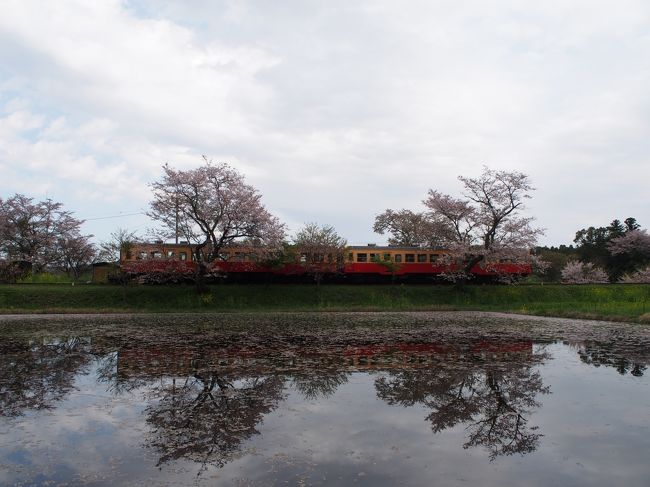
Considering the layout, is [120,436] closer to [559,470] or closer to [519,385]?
[559,470]

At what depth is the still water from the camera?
5.45m

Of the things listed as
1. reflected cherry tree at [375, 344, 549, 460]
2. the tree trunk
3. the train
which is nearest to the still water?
reflected cherry tree at [375, 344, 549, 460]

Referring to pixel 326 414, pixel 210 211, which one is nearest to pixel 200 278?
pixel 210 211

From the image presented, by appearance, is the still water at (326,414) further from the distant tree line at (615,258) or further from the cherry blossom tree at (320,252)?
the distant tree line at (615,258)

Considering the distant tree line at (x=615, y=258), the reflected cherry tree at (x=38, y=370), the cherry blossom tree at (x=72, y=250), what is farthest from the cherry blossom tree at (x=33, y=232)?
the distant tree line at (x=615, y=258)

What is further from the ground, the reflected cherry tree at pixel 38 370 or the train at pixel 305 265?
the train at pixel 305 265

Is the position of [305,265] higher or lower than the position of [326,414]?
higher

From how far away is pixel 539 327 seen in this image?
21109 mm

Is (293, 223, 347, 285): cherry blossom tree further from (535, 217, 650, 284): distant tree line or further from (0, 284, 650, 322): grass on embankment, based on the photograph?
(535, 217, 650, 284): distant tree line

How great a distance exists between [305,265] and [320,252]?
1518mm

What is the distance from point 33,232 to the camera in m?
46.4

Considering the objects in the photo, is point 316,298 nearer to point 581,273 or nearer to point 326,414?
point 326,414

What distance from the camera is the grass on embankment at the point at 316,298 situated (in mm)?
32719

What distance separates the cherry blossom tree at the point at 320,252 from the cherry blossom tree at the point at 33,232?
22.1m
